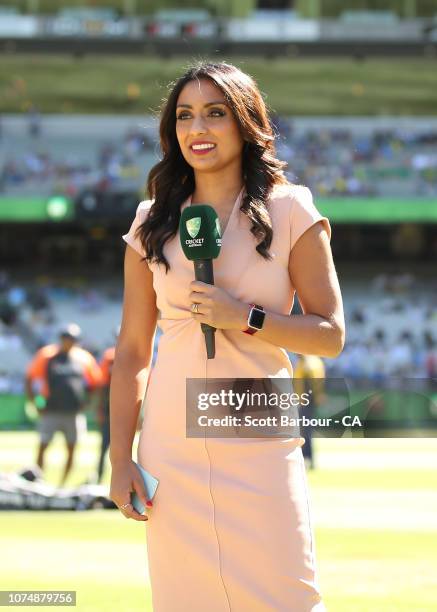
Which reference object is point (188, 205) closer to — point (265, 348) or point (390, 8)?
point (265, 348)

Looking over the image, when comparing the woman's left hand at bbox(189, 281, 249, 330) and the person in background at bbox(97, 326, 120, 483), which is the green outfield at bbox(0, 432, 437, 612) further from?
the person in background at bbox(97, 326, 120, 483)

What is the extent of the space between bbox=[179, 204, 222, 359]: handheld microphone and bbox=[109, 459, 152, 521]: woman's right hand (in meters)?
0.38

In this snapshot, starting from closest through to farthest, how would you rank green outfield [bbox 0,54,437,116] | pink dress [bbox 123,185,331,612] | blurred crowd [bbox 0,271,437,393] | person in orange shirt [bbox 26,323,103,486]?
pink dress [bbox 123,185,331,612], person in orange shirt [bbox 26,323,103,486], blurred crowd [bbox 0,271,437,393], green outfield [bbox 0,54,437,116]

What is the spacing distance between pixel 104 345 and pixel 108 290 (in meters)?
5.06

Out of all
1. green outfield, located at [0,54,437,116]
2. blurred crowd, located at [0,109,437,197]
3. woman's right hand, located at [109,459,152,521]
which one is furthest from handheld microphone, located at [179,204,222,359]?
green outfield, located at [0,54,437,116]

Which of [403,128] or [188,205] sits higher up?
[188,205]

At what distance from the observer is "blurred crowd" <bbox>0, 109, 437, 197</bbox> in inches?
1489

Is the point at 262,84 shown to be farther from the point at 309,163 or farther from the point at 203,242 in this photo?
the point at 203,242

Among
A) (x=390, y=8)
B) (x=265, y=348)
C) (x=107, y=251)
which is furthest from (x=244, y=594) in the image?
(x=390, y=8)

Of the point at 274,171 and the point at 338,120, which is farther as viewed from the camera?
the point at 338,120

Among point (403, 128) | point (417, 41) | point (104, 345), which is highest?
point (417, 41)

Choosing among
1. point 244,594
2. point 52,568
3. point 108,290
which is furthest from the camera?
point 108,290

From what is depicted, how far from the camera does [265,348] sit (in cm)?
332

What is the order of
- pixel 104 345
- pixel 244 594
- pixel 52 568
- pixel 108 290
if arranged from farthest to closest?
pixel 108 290
pixel 104 345
pixel 52 568
pixel 244 594
